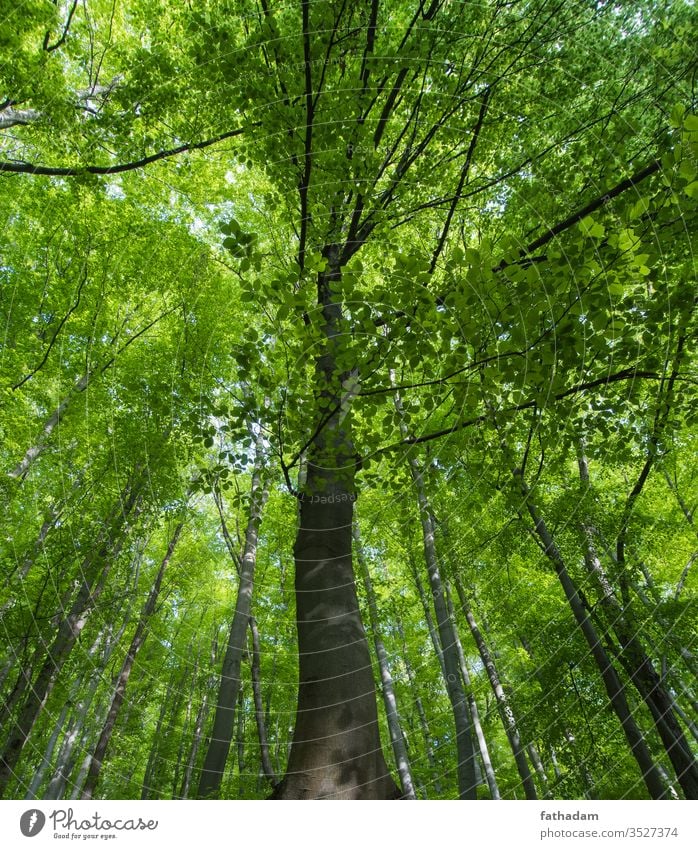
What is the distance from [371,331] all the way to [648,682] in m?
6.14

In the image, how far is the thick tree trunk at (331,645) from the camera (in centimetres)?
243

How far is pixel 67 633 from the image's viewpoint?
855cm

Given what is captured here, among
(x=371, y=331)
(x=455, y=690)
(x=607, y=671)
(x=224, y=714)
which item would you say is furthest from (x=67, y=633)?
(x=371, y=331)

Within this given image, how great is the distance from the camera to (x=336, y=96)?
162 inches

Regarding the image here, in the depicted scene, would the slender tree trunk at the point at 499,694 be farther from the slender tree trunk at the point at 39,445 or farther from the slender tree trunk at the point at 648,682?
the slender tree trunk at the point at 39,445

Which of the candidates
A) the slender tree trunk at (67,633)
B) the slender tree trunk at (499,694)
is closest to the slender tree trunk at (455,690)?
the slender tree trunk at (499,694)

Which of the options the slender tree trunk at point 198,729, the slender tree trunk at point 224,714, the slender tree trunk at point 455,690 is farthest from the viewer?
the slender tree trunk at point 198,729

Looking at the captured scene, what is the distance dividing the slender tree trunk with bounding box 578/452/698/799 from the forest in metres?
0.05

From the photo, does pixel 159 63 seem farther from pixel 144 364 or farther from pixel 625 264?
pixel 144 364

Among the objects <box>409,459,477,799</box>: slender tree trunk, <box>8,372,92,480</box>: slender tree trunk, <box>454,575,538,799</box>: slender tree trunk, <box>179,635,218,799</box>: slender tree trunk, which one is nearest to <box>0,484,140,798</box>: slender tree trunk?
<box>8,372,92,480</box>: slender tree trunk

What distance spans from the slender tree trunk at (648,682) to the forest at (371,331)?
1.9 inches

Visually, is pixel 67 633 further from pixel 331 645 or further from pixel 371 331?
pixel 371 331

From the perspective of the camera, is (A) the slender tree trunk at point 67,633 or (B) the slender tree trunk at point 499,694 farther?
(B) the slender tree trunk at point 499,694

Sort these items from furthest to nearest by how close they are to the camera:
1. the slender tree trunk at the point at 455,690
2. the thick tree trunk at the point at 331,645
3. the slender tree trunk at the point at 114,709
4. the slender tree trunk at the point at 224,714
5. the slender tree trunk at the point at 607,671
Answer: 1. the slender tree trunk at the point at 114,709
2. the slender tree trunk at the point at 224,714
3. the slender tree trunk at the point at 455,690
4. the slender tree trunk at the point at 607,671
5. the thick tree trunk at the point at 331,645
